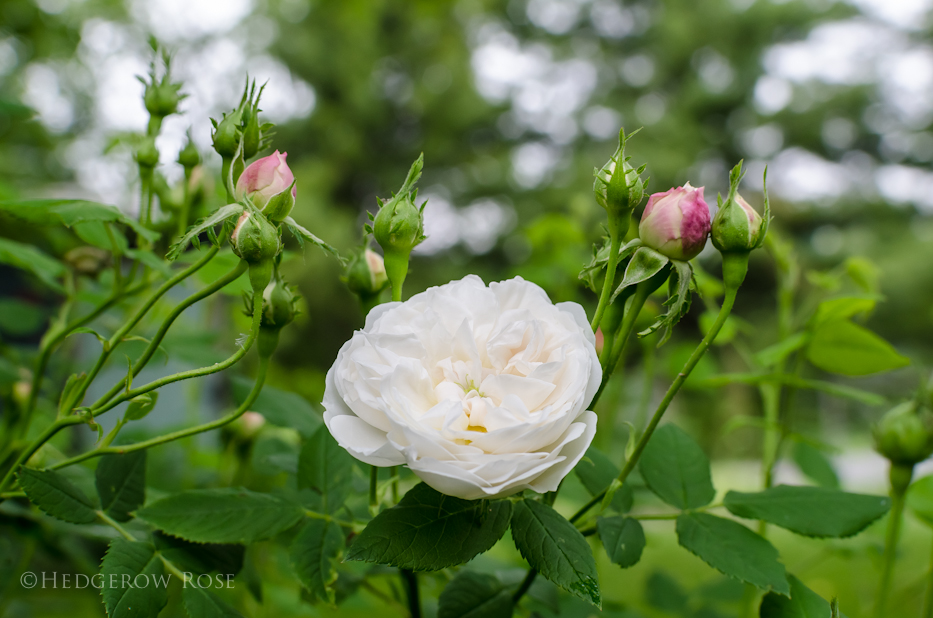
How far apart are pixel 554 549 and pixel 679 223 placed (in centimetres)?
13

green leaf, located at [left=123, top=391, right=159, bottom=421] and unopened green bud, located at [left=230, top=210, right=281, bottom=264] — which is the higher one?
unopened green bud, located at [left=230, top=210, right=281, bottom=264]

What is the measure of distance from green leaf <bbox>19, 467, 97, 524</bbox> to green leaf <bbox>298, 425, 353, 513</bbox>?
0.34 feet

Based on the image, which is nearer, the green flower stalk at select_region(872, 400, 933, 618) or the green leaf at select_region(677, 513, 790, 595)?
the green leaf at select_region(677, 513, 790, 595)

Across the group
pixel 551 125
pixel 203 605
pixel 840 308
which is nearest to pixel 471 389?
pixel 203 605

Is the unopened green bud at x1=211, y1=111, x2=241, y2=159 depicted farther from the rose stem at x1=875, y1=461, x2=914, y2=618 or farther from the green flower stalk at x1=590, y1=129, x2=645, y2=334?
the rose stem at x1=875, y1=461, x2=914, y2=618

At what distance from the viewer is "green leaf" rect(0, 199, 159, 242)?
1.00ft

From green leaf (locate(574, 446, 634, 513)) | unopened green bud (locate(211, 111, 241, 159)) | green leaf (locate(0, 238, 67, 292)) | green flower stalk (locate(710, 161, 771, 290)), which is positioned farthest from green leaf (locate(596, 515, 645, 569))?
green leaf (locate(0, 238, 67, 292))

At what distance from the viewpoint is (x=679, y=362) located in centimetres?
68

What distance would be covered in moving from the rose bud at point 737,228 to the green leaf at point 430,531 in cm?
14

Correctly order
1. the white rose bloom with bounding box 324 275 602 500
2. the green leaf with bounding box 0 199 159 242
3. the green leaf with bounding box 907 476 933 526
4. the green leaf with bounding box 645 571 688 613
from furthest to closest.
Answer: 1. the green leaf with bounding box 645 571 688 613
2. the green leaf with bounding box 907 476 933 526
3. the green leaf with bounding box 0 199 159 242
4. the white rose bloom with bounding box 324 275 602 500

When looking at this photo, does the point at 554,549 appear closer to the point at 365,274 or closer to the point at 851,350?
the point at 365,274

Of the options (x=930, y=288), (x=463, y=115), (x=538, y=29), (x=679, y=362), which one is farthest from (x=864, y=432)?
(x=679, y=362)

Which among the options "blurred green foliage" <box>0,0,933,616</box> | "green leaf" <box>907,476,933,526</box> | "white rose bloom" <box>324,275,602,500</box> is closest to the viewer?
"white rose bloom" <box>324,275,602,500</box>

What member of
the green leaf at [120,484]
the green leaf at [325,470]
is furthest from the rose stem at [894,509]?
the green leaf at [120,484]
